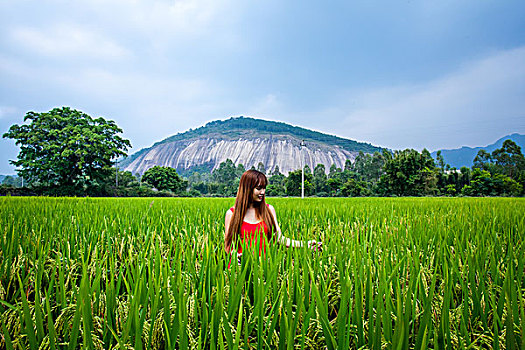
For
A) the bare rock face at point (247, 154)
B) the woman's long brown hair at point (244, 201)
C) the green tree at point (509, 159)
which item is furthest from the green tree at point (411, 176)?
the bare rock face at point (247, 154)

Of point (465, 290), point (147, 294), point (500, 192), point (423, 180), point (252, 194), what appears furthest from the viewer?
point (423, 180)

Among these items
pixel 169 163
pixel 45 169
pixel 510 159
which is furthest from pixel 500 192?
pixel 169 163

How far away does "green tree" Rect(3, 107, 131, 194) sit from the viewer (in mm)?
23984

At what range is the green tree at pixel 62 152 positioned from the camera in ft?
78.7

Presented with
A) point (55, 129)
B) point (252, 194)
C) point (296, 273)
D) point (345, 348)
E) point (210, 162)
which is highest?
point (210, 162)

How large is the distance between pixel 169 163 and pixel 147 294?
516 feet

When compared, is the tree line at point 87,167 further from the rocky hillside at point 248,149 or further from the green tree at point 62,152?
the rocky hillside at point 248,149

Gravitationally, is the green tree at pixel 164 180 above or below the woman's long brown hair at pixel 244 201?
above

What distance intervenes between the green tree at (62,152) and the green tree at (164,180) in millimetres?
12170

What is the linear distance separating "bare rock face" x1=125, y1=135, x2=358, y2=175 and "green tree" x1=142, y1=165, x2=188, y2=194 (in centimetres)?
8959

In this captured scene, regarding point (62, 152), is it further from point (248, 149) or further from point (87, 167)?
point (248, 149)

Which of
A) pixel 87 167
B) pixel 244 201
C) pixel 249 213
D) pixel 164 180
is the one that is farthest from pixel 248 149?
pixel 244 201

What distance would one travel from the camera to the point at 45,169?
23969mm

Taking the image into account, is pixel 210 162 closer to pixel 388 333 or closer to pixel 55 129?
pixel 55 129
